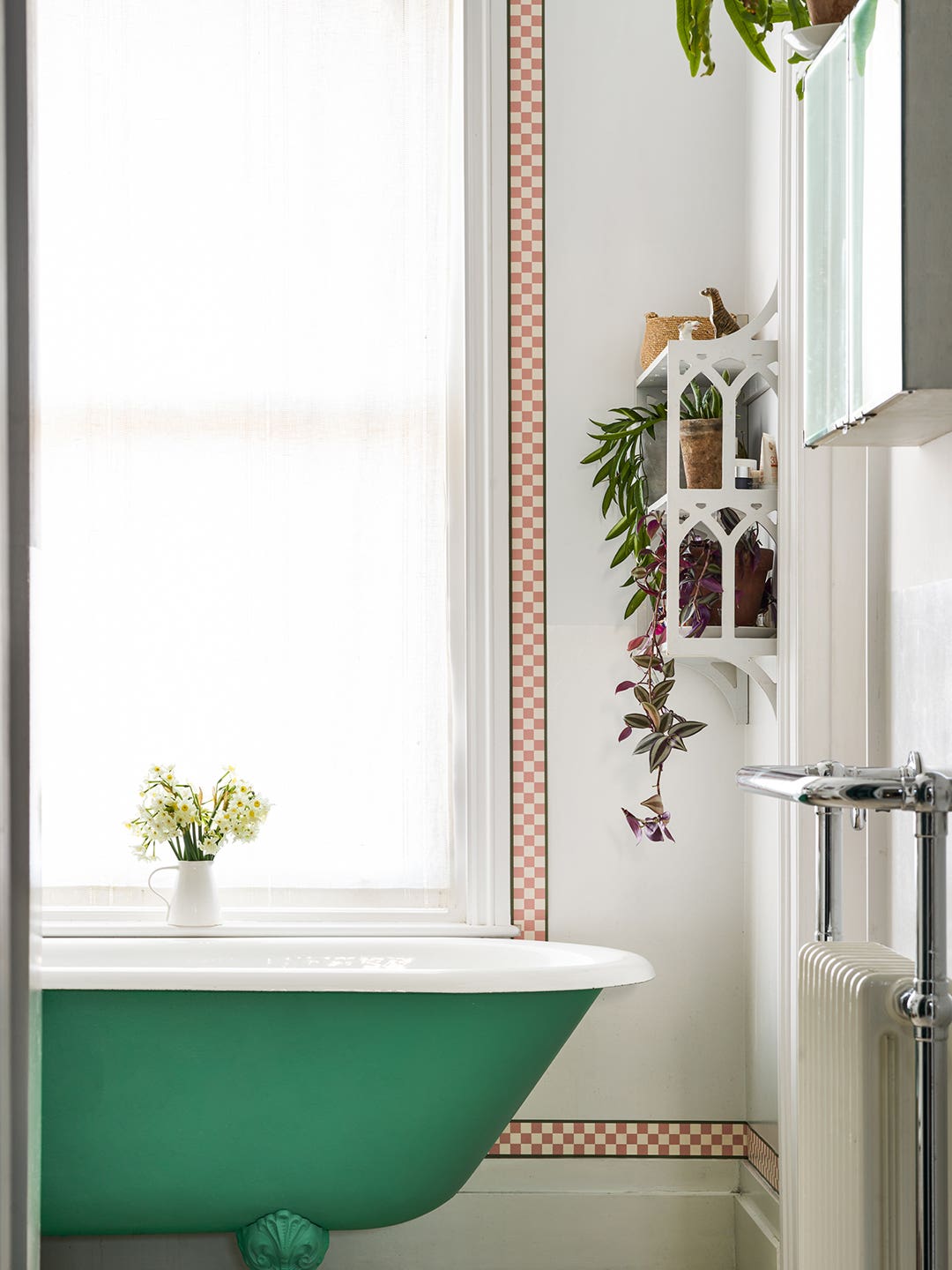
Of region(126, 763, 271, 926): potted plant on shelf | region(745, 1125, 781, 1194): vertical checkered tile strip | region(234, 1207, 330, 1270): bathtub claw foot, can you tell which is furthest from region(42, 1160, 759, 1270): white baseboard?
region(126, 763, 271, 926): potted plant on shelf

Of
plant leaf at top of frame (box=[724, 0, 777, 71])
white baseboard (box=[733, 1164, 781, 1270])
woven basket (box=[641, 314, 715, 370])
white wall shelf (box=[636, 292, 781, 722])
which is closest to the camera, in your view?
plant leaf at top of frame (box=[724, 0, 777, 71])

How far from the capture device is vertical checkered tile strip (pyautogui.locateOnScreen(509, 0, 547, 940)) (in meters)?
2.73

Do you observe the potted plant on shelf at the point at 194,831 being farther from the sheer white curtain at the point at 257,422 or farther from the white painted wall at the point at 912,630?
the white painted wall at the point at 912,630

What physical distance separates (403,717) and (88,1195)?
112 centimetres

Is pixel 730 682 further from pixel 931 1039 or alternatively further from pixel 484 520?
pixel 931 1039

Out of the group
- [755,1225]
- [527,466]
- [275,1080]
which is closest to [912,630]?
[527,466]

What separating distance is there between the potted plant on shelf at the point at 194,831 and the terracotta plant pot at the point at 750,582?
108cm

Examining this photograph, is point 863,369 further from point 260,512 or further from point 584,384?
point 260,512

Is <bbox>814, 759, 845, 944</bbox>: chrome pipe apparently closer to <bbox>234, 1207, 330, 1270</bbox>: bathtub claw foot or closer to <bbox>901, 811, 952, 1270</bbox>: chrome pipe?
<bbox>901, 811, 952, 1270</bbox>: chrome pipe

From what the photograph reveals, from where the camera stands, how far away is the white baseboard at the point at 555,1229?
2650mm

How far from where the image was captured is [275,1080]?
216 cm

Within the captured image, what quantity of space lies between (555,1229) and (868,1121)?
152 centimetres

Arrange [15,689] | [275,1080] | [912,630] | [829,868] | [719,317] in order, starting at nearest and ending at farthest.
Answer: [829,868], [15,689], [912,630], [275,1080], [719,317]

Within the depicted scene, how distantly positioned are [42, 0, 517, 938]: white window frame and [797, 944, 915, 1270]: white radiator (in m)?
1.34
